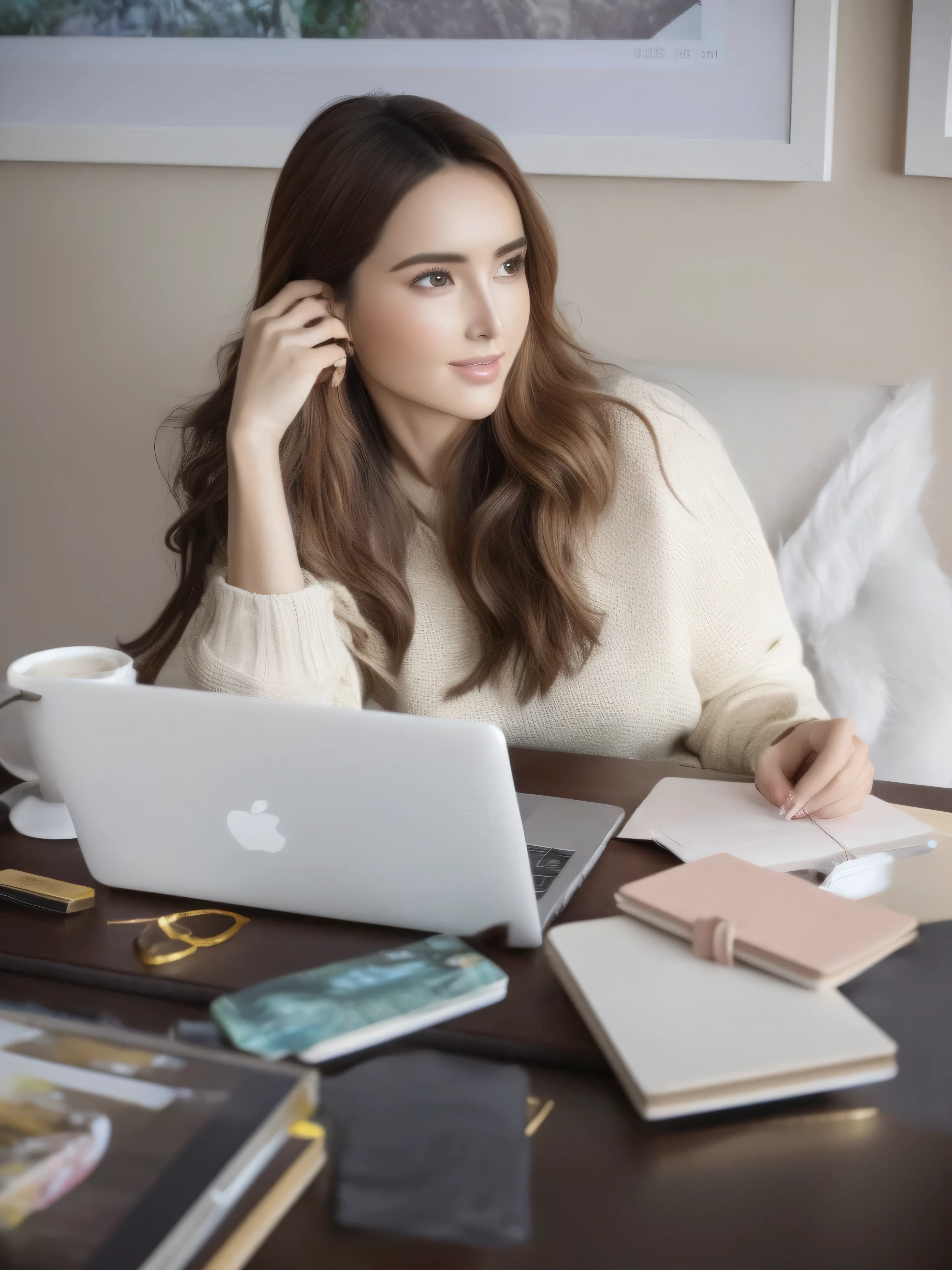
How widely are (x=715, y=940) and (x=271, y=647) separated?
70 cm

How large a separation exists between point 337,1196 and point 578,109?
174 cm

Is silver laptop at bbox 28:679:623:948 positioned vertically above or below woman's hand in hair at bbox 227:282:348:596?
below

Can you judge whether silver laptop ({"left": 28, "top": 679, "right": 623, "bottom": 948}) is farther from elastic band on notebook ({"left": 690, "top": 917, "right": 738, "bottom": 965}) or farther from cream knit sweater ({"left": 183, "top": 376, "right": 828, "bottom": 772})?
cream knit sweater ({"left": 183, "top": 376, "right": 828, "bottom": 772})

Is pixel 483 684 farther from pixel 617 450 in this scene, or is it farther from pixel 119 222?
pixel 119 222

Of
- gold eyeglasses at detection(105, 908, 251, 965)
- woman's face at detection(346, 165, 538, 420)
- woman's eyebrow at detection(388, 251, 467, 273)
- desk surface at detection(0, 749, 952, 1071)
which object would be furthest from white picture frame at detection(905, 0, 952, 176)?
gold eyeglasses at detection(105, 908, 251, 965)

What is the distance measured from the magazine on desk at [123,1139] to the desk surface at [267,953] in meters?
0.11

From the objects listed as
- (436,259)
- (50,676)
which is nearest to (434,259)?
(436,259)

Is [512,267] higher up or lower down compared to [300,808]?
higher up

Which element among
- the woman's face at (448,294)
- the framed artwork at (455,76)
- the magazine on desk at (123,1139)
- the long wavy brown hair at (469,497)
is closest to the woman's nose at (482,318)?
the woman's face at (448,294)

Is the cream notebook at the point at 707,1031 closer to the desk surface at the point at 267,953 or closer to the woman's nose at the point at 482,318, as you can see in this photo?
the desk surface at the point at 267,953

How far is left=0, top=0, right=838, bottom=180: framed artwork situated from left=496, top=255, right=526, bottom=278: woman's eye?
0.66 metres

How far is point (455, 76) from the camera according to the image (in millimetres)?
1902

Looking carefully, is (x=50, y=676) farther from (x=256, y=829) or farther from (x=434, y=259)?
(x=434, y=259)

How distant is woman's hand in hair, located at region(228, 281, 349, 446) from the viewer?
4.18 feet
